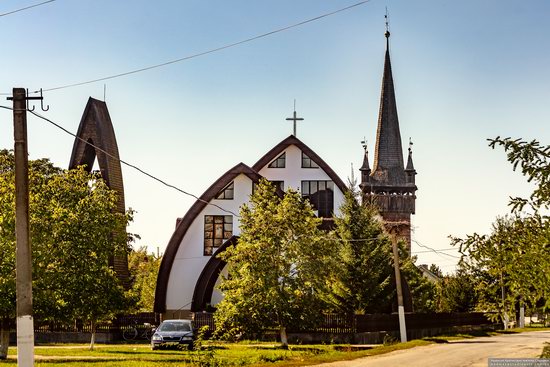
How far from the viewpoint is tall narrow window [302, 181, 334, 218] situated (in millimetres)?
59312

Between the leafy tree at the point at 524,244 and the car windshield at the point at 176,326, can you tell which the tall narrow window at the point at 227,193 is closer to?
the car windshield at the point at 176,326

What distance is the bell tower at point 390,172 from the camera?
9819 centimetres

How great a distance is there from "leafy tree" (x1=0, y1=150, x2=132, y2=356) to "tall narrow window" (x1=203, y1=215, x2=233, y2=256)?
18825 mm

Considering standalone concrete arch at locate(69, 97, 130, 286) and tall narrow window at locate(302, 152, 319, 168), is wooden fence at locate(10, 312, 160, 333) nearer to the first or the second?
standalone concrete arch at locate(69, 97, 130, 286)

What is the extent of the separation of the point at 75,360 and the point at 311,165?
3343cm

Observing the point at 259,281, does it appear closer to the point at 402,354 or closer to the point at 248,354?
the point at 248,354

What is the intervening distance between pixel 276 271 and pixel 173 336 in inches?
201

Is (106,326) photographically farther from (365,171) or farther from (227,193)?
(365,171)

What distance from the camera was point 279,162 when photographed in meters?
59.8

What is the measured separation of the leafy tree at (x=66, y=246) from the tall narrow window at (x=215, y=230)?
18.8 m

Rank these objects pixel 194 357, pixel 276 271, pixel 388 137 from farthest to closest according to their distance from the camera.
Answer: pixel 388 137
pixel 276 271
pixel 194 357

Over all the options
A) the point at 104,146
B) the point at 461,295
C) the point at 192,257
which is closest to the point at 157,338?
the point at 104,146

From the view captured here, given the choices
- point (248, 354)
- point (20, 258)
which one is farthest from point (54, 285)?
point (20, 258)

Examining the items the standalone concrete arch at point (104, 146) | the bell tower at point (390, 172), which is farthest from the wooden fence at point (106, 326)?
the bell tower at point (390, 172)
